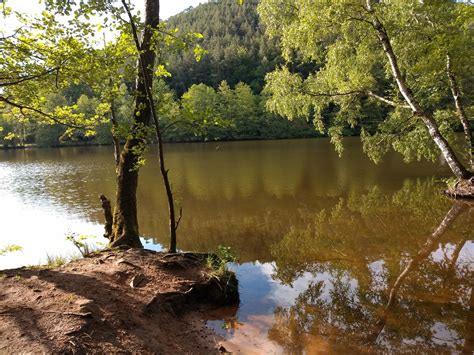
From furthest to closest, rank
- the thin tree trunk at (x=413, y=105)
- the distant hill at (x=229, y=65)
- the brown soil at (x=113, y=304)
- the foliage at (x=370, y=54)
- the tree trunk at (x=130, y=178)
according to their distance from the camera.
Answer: the distant hill at (x=229, y=65), the foliage at (x=370, y=54), the thin tree trunk at (x=413, y=105), the tree trunk at (x=130, y=178), the brown soil at (x=113, y=304)

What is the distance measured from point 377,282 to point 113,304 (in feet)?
16.8

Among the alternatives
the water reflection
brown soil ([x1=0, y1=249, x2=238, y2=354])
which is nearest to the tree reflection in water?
the water reflection

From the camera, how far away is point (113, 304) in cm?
548

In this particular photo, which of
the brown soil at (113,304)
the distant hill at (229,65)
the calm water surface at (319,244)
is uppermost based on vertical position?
the distant hill at (229,65)

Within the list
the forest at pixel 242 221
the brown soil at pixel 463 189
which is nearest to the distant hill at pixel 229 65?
the forest at pixel 242 221

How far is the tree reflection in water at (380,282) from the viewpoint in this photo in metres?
5.61

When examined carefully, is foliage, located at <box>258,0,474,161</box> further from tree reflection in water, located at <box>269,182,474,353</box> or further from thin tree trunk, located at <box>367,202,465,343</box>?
tree reflection in water, located at <box>269,182,474,353</box>

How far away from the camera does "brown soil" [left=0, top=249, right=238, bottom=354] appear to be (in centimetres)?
449

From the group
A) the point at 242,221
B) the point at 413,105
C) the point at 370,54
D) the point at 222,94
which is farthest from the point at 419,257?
the point at 222,94

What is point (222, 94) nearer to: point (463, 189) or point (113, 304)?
point (463, 189)

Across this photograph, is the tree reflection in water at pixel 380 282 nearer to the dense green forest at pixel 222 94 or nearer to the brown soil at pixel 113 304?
the brown soil at pixel 113 304

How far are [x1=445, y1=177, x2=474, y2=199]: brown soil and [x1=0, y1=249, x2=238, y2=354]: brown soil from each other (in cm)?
1160

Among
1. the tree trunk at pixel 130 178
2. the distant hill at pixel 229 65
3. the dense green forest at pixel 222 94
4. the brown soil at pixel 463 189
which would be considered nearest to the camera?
the tree trunk at pixel 130 178

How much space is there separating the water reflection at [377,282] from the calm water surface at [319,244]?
3cm
